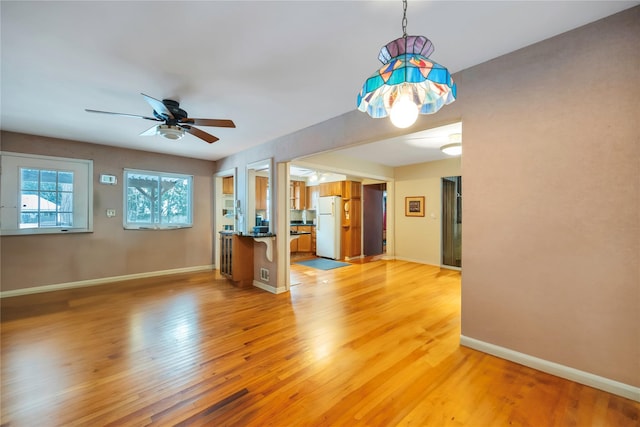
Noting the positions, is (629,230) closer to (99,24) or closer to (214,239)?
(99,24)

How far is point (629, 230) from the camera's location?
168 centimetres

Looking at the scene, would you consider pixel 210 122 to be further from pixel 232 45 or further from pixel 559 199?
pixel 559 199

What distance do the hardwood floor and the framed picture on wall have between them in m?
3.19

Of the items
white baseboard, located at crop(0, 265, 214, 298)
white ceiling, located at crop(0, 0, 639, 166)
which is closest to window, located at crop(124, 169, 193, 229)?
white baseboard, located at crop(0, 265, 214, 298)

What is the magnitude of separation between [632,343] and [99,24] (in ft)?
13.4

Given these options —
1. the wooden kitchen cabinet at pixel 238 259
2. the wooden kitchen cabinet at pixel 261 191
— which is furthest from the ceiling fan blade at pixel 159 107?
the wooden kitchen cabinet at pixel 261 191

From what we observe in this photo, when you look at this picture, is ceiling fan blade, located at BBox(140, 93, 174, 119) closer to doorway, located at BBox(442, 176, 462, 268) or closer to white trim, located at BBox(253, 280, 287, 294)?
white trim, located at BBox(253, 280, 287, 294)

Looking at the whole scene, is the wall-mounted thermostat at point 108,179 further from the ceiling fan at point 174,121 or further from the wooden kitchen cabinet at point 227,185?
the ceiling fan at point 174,121

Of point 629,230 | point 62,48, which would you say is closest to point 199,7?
point 62,48

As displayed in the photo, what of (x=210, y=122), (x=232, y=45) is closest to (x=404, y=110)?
(x=232, y=45)

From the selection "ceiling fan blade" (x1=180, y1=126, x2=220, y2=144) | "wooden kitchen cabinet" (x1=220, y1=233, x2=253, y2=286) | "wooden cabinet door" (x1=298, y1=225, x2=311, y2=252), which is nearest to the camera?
"ceiling fan blade" (x1=180, y1=126, x2=220, y2=144)

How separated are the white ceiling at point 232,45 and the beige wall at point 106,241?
1511mm

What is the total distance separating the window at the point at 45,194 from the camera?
391 cm

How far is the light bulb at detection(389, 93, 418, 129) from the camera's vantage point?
4.80 ft
